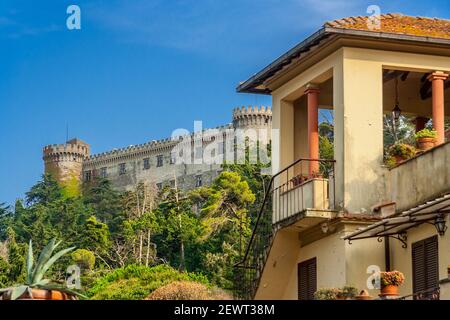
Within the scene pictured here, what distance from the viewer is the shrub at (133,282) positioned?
173ft

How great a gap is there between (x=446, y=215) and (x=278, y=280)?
19.3ft

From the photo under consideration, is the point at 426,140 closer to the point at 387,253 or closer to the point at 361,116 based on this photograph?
the point at 361,116

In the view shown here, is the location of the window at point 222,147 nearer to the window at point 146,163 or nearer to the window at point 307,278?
the window at point 146,163

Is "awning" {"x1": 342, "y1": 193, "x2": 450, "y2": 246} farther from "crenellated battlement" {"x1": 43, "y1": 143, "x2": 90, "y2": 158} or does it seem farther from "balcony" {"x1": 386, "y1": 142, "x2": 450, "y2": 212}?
"crenellated battlement" {"x1": 43, "y1": 143, "x2": 90, "y2": 158}

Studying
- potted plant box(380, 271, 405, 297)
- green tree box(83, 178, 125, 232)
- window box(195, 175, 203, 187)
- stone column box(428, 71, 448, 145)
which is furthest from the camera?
window box(195, 175, 203, 187)

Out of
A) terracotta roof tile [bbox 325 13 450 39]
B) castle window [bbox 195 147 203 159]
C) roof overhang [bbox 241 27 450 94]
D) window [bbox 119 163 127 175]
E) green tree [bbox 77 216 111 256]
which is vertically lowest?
roof overhang [bbox 241 27 450 94]

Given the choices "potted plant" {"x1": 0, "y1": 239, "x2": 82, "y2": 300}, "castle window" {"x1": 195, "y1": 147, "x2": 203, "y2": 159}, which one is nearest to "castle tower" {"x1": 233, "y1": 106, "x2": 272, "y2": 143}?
"castle window" {"x1": 195, "y1": 147, "x2": 203, "y2": 159}

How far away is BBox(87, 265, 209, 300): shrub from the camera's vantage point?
173 ft

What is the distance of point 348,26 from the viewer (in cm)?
2359

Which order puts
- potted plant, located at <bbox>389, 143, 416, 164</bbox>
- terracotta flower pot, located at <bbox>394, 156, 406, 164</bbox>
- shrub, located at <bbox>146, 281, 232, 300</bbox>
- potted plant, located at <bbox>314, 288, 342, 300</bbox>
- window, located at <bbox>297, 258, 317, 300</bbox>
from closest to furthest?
potted plant, located at <bbox>314, 288, 342, 300</bbox> < potted plant, located at <bbox>389, 143, 416, 164</bbox> < terracotta flower pot, located at <bbox>394, 156, 406, 164</bbox> < window, located at <bbox>297, 258, 317, 300</bbox> < shrub, located at <bbox>146, 281, 232, 300</bbox>

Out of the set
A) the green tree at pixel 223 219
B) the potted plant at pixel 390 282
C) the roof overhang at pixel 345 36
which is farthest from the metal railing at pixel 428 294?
the green tree at pixel 223 219

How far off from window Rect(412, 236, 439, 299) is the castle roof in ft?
13.0

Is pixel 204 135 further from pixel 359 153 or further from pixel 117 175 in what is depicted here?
pixel 359 153

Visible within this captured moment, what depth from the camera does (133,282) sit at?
181 feet
